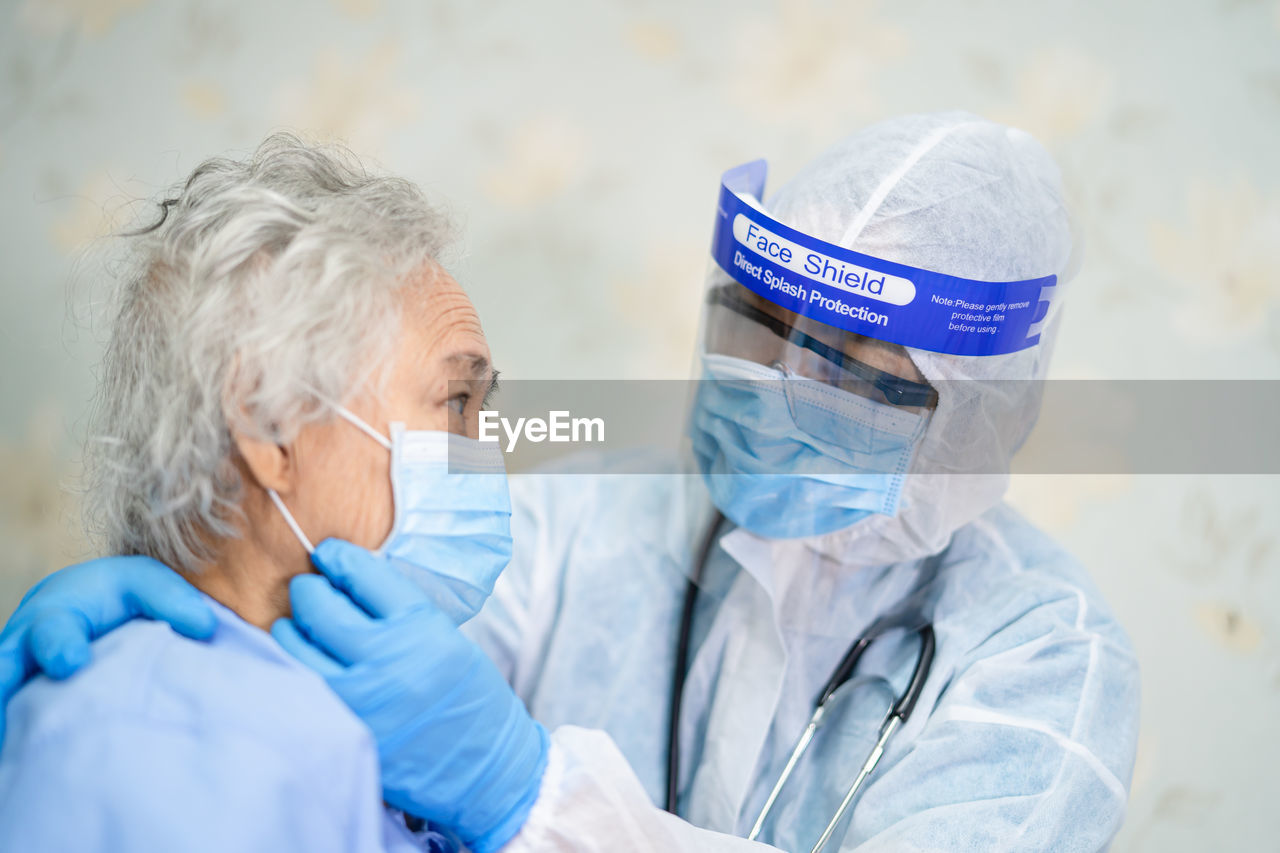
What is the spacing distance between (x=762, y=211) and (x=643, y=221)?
75 cm

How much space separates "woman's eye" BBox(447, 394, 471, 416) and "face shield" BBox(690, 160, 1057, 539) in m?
0.43

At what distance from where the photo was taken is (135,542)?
994 mm

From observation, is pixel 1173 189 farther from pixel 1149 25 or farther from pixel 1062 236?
pixel 1062 236

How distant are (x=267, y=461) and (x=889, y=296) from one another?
2.48ft

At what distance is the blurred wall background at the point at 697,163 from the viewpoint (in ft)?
5.70

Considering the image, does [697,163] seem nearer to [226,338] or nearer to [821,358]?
[821,358]

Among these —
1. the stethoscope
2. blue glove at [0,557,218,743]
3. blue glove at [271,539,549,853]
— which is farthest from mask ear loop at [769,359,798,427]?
blue glove at [0,557,218,743]

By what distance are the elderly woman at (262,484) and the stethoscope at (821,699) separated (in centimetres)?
45

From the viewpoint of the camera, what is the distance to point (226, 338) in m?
0.88

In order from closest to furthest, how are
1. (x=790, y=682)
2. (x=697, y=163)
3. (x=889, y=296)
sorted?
(x=889, y=296) → (x=790, y=682) → (x=697, y=163)

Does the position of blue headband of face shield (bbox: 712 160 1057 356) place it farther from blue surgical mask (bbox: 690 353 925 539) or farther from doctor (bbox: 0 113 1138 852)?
blue surgical mask (bbox: 690 353 925 539)

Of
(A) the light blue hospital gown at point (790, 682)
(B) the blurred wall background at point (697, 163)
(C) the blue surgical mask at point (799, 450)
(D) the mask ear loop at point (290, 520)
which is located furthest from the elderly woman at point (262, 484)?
(B) the blurred wall background at point (697, 163)

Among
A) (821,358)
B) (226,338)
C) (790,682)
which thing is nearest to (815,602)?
(790,682)

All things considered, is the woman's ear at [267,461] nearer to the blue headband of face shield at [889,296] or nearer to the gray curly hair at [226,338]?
the gray curly hair at [226,338]
